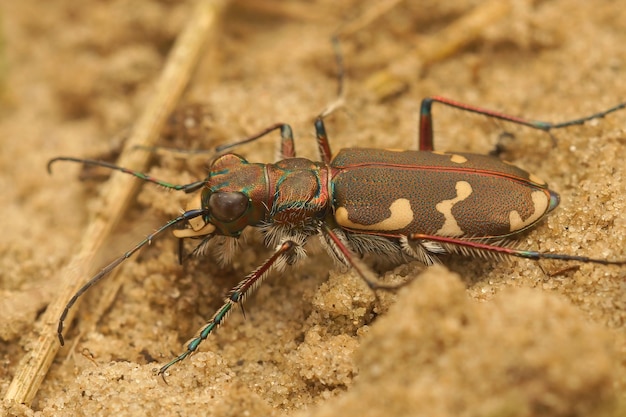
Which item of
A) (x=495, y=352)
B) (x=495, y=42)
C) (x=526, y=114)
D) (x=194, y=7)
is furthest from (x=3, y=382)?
(x=495, y=42)

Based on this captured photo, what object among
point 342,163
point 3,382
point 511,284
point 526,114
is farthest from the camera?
point 526,114

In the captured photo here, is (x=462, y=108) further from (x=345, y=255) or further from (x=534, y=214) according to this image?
(x=345, y=255)

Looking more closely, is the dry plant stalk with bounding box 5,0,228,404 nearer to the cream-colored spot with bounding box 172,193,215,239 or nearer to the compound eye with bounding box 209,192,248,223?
the cream-colored spot with bounding box 172,193,215,239

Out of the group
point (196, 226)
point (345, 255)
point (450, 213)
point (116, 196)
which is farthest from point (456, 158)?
point (116, 196)

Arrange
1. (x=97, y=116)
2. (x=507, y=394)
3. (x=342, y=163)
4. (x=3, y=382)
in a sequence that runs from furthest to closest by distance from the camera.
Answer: (x=97, y=116) → (x=342, y=163) → (x=3, y=382) → (x=507, y=394)

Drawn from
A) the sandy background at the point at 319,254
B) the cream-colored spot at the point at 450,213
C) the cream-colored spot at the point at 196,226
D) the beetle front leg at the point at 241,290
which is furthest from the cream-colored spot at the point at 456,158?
the cream-colored spot at the point at 196,226

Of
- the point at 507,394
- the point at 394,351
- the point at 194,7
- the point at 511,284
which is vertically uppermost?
Result: the point at 194,7

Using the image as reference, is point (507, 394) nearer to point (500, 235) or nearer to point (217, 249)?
point (500, 235)
